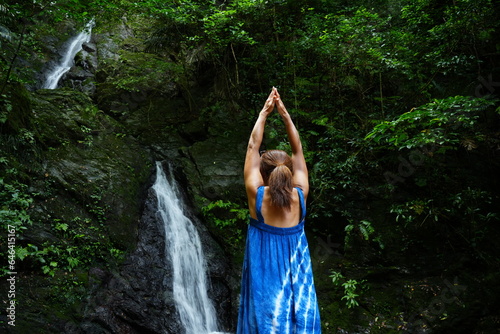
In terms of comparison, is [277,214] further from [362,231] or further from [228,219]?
[228,219]

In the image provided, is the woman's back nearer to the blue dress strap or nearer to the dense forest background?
the blue dress strap

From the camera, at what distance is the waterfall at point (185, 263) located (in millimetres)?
5980

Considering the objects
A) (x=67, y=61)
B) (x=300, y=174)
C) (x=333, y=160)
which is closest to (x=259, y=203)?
(x=300, y=174)

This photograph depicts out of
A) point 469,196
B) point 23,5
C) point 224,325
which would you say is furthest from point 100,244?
point 469,196

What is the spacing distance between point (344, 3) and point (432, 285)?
7408 millimetres

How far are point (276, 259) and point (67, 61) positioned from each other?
1370 centimetres

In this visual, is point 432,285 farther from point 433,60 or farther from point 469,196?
point 433,60

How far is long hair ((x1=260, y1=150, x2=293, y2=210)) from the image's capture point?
1.86 m

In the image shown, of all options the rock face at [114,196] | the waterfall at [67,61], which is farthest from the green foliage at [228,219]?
the waterfall at [67,61]

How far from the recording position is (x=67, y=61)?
12.5 metres

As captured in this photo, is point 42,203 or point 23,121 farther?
point 23,121

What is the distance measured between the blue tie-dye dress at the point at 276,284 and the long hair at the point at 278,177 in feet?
0.33

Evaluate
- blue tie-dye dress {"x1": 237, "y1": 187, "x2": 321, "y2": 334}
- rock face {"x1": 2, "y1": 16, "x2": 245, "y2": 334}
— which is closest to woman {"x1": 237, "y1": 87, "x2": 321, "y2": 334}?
blue tie-dye dress {"x1": 237, "y1": 187, "x2": 321, "y2": 334}

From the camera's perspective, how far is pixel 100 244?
5.93 meters
